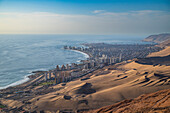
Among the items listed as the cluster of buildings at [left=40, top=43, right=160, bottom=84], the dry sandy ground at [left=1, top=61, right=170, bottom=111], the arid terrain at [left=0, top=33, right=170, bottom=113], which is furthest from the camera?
the cluster of buildings at [left=40, top=43, right=160, bottom=84]

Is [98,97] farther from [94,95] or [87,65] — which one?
[87,65]

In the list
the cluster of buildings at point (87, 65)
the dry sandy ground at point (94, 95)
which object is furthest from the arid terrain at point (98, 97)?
the cluster of buildings at point (87, 65)

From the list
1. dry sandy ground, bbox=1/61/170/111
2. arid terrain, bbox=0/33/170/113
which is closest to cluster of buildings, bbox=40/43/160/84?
arid terrain, bbox=0/33/170/113

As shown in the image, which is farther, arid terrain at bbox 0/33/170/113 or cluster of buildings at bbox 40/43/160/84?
cluster of buildings at bbox 40/43/160/84

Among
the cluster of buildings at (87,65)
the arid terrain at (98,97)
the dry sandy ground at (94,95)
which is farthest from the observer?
the cluster of buildings at (87,65)

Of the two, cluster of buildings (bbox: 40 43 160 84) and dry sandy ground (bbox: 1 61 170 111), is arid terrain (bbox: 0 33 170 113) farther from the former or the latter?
cluster of buildings (bbox: 40 43 160 84)

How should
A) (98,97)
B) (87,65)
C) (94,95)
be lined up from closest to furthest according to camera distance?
(98,97)
(94,95)
(87,65)

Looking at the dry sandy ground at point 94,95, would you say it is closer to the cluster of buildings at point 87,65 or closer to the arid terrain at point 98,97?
the arid terrain at point 98,97

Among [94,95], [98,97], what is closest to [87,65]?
[94,95]

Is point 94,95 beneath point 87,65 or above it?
beneath

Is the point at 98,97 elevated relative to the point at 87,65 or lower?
lower

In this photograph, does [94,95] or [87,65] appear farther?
[87,65]

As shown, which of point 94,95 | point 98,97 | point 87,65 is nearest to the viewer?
point 98,97
